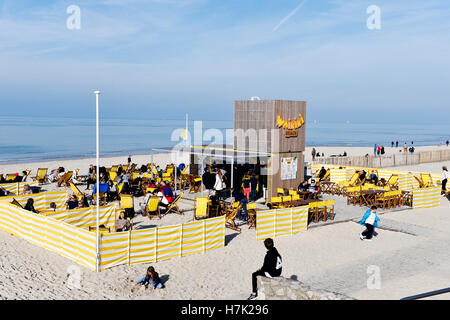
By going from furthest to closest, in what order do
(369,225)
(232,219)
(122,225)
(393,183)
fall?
(393,183)
(232,219)
(369,225)
(122,225)

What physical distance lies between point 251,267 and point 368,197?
24.7ft

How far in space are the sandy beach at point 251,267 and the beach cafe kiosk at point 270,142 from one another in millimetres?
3572

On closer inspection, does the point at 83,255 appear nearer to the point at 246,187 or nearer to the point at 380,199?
the point at 246,187

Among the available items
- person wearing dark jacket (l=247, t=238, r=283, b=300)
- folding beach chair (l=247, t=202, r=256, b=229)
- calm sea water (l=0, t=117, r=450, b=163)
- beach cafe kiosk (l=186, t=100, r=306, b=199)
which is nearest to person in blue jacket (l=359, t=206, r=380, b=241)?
folding beach chair (l=247, t=202, r=256, b=229)

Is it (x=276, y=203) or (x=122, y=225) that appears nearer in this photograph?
(x=122, y=225)

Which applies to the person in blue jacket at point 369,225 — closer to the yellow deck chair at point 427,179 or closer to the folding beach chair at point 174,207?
the folding beach chair at point 174,207

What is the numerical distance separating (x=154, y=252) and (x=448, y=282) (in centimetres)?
553

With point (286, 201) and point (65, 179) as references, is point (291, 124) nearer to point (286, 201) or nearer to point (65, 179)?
point (286, 201)

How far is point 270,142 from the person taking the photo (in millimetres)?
15383

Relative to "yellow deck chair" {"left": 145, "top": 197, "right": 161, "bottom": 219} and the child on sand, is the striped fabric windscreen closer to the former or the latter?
"yellow deck chair" {"left": 145, "top": 197, "right": 161, "bottom": 219}

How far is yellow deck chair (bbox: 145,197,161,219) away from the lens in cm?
1248

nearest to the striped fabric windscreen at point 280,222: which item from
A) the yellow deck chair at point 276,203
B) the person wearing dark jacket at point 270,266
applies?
the yellow deck chair at point 276,203

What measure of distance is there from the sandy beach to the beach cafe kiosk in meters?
3.57

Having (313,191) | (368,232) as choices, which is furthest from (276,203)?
(368,232)
